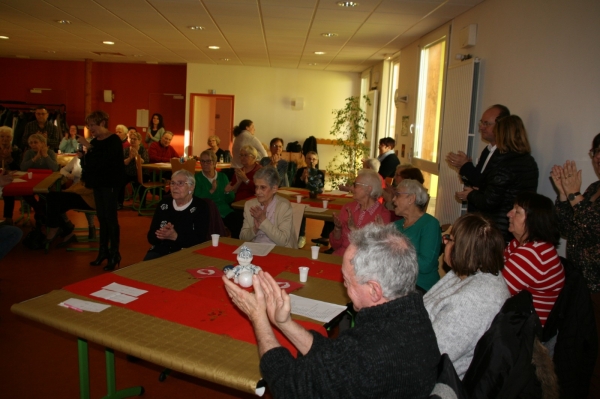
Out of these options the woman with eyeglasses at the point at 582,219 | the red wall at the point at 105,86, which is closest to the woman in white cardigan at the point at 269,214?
the woman with eyeglasses at the point at 582,219

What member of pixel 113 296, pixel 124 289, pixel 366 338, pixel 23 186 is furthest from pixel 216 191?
pixel 366 338

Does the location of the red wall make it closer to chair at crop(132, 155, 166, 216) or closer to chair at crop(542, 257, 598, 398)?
chair at crop(132, 155, 166, 216)

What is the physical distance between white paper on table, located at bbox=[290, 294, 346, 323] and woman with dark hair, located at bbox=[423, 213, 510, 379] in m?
0.41

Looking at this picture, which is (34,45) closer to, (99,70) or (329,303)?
(99,70)

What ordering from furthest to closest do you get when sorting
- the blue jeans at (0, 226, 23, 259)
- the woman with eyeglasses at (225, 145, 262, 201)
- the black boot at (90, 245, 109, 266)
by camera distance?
1. the woman with eyeglasses at (225, 145, 262, 201)
2. the black boot at (90, 245, 109, 266)
3. the blue jeans at (0, 226, 23, 259)

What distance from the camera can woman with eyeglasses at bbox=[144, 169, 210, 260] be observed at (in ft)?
11.2

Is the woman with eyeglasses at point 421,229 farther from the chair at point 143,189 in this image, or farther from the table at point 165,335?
the chair at point 143,189

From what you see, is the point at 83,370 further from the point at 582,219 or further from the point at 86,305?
the point at 582,219

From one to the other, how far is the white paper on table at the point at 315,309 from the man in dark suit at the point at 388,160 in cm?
503

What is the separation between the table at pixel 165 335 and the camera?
156 cm

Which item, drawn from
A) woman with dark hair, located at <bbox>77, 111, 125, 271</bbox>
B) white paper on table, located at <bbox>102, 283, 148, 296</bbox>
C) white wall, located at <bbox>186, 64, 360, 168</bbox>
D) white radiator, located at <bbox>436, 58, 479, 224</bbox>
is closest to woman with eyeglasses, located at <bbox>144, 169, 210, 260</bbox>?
white paper on table, located at <bbox>102, 283, 148, 296</bbox>

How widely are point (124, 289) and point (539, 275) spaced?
203cm

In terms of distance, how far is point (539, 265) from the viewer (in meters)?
2.35

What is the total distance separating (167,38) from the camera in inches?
331
